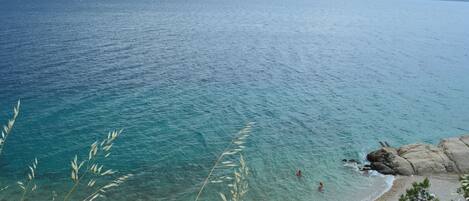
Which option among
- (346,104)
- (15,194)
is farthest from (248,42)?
(15,194)

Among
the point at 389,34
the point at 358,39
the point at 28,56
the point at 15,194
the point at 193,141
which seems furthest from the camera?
the point at 389,34

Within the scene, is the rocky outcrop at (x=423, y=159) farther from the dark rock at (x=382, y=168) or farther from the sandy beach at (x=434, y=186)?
the sandy beach at (x=434, y=186)

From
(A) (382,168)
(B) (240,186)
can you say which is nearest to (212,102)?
(A) (382,168)

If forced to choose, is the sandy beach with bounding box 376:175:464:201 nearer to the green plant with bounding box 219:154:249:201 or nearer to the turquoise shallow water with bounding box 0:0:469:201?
the turquoise shallow water with bounding box 0:0:469:201

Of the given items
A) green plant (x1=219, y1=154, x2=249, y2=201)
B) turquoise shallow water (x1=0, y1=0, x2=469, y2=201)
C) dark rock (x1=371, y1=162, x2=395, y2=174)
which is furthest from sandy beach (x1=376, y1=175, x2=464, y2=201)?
green plant (x1=219, y1=154, x2=249, y2=201)

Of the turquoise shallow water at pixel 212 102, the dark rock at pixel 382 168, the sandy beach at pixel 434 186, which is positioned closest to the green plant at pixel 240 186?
the turquoise shallow water at pixel 212 102

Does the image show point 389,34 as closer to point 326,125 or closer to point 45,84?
point 326,125
